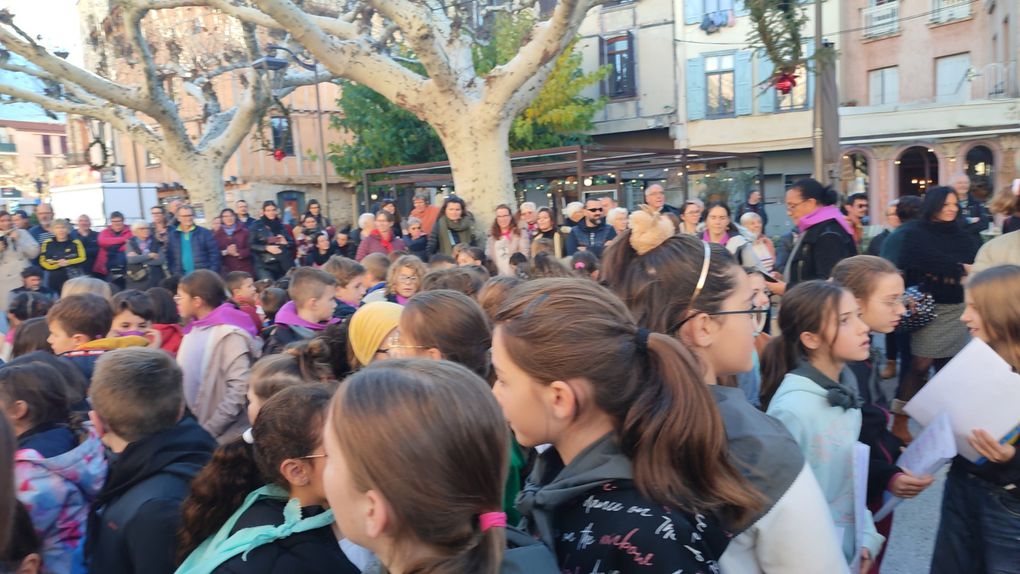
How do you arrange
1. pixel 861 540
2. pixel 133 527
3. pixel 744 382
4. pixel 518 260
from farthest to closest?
pixel 518 260, pixel 744 382, pixel 861 540, pixel 133 527

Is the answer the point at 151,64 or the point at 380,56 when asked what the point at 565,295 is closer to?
the point at 380,56

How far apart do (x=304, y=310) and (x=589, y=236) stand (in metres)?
4.97

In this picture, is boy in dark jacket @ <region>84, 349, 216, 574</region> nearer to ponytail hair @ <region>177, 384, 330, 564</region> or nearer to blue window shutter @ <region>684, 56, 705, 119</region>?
ponytail hair @ <region>177, 384, 330, 564</region>

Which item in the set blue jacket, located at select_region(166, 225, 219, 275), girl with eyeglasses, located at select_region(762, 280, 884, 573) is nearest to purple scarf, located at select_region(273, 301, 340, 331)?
girl with eyeglasses, located at select_region(762, 280, 884, 573)

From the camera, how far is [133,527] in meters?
2.16

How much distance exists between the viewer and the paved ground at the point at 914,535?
12.1 ft

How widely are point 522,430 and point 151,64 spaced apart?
14.1 meters

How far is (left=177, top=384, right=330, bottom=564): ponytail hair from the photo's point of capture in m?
2.02

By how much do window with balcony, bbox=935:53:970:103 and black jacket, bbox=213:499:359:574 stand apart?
23.5m

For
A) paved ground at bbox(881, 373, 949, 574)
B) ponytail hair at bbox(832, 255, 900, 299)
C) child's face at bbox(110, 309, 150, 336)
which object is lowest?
paved ground at bbox(881, 373, 949, 574)

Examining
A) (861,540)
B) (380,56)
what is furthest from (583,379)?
(380,56)

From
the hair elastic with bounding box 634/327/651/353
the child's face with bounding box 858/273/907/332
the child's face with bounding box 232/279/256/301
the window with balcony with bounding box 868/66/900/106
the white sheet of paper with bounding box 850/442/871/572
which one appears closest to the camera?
the hair elastic with bounding box 634/327/651/353

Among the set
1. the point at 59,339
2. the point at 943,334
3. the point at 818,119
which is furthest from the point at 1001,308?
the point at 818,119

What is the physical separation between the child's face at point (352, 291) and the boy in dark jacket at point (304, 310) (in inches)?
32.1
